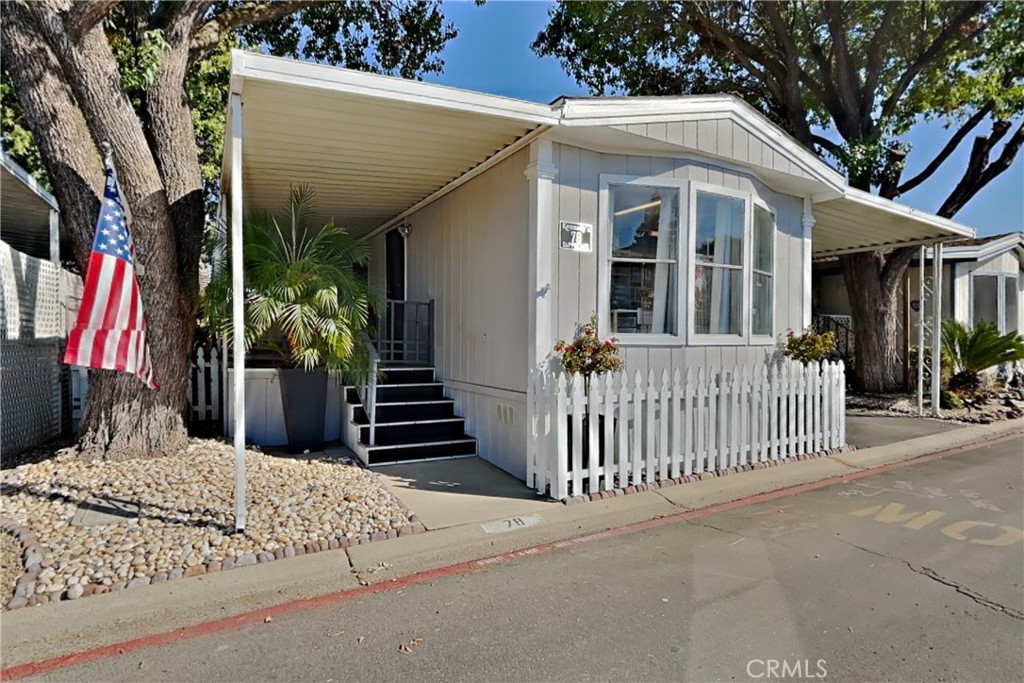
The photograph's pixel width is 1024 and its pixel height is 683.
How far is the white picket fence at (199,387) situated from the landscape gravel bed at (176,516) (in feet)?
6.59

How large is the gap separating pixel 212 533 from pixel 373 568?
121 centimetres

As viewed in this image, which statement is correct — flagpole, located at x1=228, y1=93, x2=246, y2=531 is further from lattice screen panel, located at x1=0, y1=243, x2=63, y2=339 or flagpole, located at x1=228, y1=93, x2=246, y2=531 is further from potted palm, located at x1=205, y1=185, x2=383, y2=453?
lattice screen panel, located at x1=0, y1=243, x2=63, y2=339

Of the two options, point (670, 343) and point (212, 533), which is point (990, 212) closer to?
point (670, 343)

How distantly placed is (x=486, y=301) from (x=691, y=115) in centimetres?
276

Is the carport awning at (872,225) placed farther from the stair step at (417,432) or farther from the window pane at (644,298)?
the stair step at (417,432)

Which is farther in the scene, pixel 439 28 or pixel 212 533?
pixel 439 28

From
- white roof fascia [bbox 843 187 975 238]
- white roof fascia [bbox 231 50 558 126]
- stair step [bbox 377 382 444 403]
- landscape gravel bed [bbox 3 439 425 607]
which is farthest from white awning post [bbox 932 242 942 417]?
landscape gravel bed [bbox 3 439 425 607]

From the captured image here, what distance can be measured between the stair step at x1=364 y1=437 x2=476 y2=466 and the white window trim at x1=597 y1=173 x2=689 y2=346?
205 cm

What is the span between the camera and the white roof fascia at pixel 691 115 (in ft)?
15.2

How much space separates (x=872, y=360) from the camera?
409 inches

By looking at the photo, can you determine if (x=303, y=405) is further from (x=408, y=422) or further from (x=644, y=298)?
(x=644, y=298)

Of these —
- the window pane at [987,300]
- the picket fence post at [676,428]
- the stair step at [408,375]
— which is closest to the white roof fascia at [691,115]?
the picket fence post at [676,428]

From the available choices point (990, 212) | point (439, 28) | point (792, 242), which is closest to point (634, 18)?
point (439, 28)

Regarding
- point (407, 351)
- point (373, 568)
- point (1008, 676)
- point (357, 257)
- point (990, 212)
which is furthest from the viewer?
point (990, 212)
